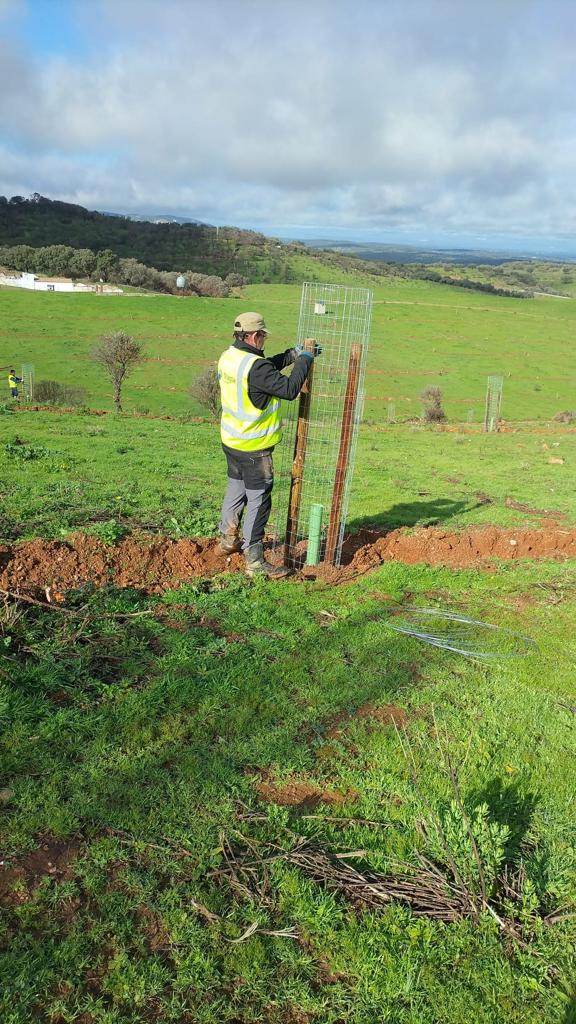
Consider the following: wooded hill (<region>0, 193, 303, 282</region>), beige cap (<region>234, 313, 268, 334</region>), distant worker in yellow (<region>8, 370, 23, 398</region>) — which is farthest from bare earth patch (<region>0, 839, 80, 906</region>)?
wooded hill (<region>0, 193, 303, 282</region>)

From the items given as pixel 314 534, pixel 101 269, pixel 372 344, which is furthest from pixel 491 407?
pixel 101 269

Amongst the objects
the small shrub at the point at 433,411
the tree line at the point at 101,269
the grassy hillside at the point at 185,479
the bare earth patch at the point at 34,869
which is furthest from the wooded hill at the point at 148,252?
the bare earth patch at the point at 34,869

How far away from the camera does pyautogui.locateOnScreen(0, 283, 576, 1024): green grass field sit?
292cm

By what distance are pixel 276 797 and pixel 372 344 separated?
70.8 meters

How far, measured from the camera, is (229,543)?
7.48 metres

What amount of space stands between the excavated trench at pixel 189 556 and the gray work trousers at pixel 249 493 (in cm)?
38

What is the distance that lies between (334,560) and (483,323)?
84.2m

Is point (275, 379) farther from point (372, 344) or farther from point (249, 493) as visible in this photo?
Answer: point (372, 344)

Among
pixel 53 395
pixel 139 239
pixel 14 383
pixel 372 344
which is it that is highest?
pixel 139 239

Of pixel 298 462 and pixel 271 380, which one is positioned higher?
pixel 271 380

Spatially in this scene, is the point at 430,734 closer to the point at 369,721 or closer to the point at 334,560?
the point at 369,721

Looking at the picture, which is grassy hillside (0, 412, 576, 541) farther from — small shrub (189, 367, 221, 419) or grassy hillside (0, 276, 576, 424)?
grassy hillside (0, 276, 576, 424)

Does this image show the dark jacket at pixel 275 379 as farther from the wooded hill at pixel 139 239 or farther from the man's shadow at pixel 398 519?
the wooded hill at pixel 139 239

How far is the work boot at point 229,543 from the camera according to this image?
24.6ft
